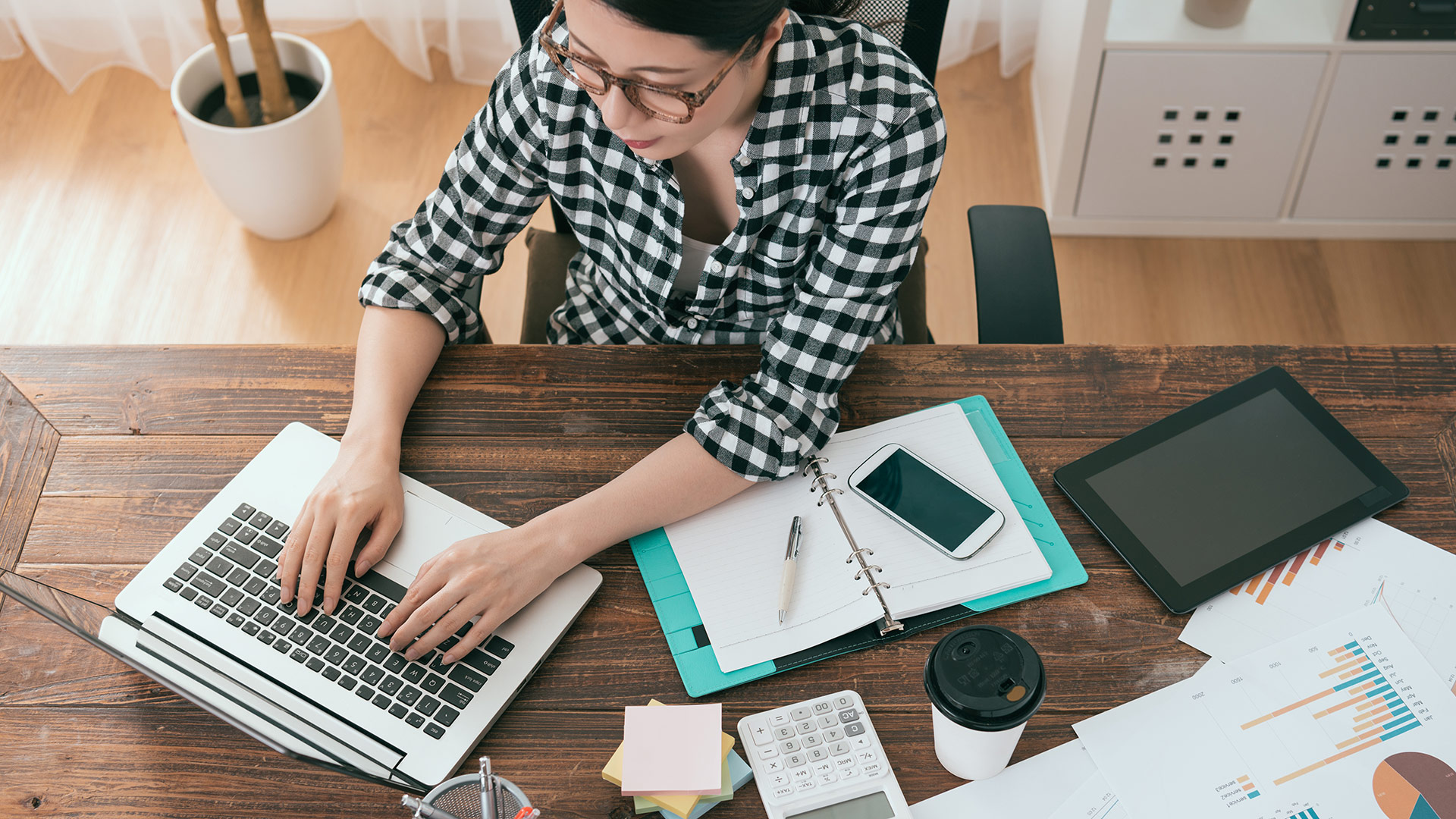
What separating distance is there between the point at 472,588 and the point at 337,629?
122 millimetres

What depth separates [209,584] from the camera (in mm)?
932

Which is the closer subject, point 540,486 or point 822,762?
point 822,762

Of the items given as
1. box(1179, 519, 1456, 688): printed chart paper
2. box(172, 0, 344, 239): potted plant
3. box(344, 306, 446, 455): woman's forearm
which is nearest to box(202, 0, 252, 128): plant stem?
box(172, 0, 344, 239): potted plant

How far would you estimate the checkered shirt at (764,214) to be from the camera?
1000 millimetres

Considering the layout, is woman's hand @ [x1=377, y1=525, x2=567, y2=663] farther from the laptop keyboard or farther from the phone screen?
the phone screen

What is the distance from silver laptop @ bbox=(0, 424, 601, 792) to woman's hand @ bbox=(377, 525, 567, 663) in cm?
2

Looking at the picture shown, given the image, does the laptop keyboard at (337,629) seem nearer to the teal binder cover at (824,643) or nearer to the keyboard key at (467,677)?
the keyboard key at (467,677)

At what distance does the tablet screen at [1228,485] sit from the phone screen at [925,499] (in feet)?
0.41

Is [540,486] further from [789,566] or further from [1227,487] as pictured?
[1227,487]

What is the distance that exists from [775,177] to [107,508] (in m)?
0.71

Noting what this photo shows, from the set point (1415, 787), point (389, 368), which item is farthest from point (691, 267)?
point (1415, 787)

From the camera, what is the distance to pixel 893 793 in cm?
83

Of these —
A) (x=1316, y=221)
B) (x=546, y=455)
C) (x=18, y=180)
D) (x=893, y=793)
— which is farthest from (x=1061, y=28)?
(x=18, y=180)

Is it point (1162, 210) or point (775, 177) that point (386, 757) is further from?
point (1162, 210)
